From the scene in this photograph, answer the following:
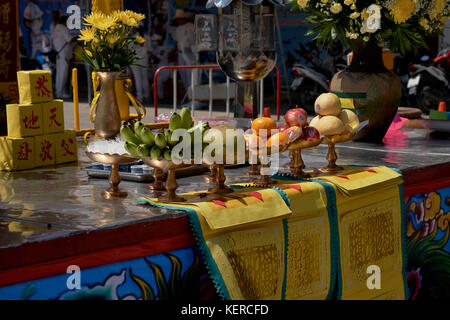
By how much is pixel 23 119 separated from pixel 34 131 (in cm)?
9

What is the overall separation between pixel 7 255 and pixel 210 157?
0.92m

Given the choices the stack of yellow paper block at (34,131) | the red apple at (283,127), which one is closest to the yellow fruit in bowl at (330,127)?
the red apple at (283,127)

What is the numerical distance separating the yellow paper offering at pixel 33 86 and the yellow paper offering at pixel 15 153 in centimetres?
21

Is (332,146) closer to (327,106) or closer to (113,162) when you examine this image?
(327,106)

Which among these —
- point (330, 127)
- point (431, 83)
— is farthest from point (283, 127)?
point (431, 83)

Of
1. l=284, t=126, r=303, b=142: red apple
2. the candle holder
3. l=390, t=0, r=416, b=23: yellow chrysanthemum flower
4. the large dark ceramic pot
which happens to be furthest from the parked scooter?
the candle holder

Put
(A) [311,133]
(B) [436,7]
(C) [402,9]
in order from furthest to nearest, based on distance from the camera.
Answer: (B) [436,7] < (C) [402,9] < (A) [311,133]

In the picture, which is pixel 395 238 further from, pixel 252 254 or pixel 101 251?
pixel 101 251

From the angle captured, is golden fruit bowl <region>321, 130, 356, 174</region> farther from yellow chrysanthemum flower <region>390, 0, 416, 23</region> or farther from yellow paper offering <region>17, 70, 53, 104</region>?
yellow paper offering <region>17, 70, 53, 104</region>

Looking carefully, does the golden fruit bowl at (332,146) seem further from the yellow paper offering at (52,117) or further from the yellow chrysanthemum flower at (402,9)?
the yellow paper offering at (52,117)

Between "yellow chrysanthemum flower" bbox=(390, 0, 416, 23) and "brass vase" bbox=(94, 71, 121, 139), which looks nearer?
"brass vase" bbox=(94, 71, 121, 139)

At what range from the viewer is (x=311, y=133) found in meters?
3.57

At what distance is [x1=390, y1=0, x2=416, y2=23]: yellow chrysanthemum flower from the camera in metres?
Answer: 4.36
